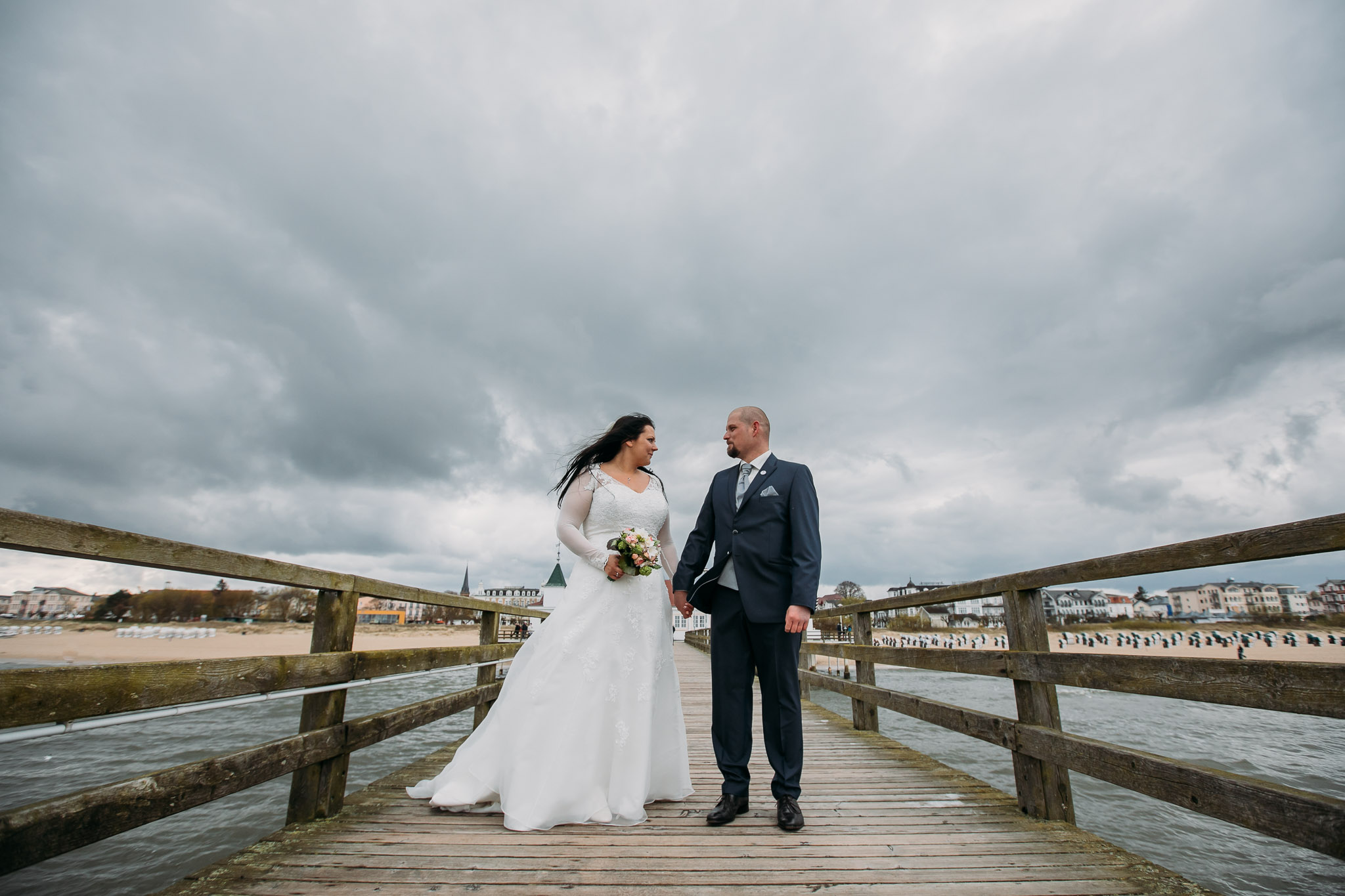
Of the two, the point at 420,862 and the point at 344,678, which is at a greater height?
the point at 344,678

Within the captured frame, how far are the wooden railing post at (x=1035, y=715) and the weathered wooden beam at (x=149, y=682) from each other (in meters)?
2.97

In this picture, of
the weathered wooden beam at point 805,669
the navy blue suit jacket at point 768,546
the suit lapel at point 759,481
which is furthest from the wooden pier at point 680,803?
the weathered wooden beam at point 805,669

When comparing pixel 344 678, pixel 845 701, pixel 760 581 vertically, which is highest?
pixel 760 581

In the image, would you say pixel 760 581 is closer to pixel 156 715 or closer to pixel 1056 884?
pixel 1056 884

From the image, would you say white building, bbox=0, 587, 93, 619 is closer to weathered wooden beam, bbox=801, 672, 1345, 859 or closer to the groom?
the groom

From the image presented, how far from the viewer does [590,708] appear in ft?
9.68

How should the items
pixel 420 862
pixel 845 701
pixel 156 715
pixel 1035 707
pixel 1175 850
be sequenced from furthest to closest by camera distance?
pixel 845 701, pixel 1175 850, pixel 1035 707, pixel 420 862, pixel 156 715

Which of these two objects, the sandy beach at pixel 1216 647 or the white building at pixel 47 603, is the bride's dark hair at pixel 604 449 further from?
the sandy beach at pixel 1216 647

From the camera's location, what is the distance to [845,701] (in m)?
13.0

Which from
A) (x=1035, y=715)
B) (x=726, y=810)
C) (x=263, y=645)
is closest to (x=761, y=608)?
(x=726, y=810)

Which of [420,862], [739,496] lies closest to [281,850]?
[420,862]

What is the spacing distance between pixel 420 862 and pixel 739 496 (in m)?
1.98

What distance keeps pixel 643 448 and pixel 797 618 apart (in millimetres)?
1359

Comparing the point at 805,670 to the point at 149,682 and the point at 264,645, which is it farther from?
the point at 264,645
